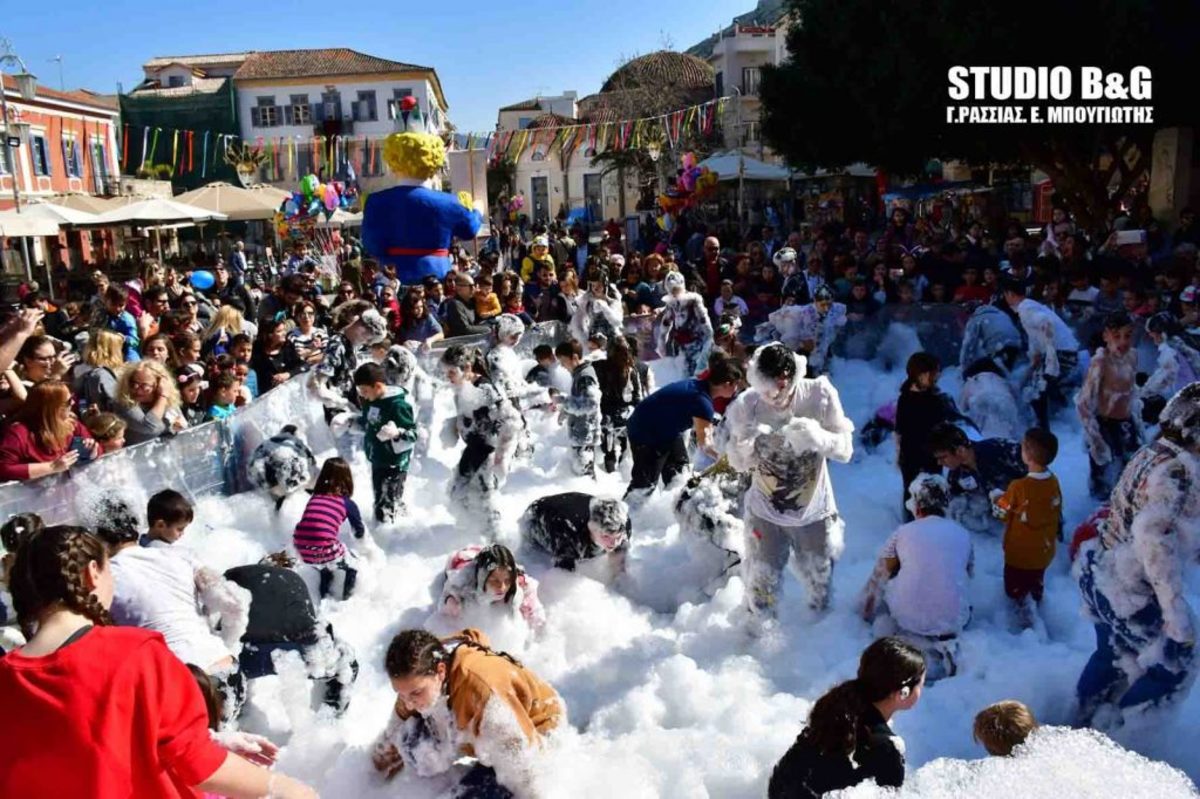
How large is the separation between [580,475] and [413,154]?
3.20 m

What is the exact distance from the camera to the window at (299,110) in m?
51.5

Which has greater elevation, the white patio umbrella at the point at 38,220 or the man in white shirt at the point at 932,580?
the white patio umbrella at the point at 38,220

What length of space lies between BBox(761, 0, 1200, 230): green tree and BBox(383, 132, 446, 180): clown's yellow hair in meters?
6.90

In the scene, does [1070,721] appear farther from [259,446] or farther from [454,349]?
[259,446]

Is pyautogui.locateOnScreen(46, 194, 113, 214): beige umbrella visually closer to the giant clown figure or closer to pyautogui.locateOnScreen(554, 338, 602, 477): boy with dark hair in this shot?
the giant clown figure

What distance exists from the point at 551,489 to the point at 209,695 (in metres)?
4.74

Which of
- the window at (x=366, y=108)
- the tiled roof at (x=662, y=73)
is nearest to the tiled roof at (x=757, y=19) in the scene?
the tiled roof at (x=662, y=73)

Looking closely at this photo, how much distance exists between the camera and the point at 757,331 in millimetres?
10000

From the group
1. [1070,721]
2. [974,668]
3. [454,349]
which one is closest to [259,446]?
[454,349]

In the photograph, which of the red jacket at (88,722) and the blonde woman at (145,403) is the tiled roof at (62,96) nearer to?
the blonde woman at (145,403)

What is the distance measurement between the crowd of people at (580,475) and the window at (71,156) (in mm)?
28137

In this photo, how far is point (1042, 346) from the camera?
24.1ft

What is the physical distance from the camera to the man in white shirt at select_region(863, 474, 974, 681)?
450 cm

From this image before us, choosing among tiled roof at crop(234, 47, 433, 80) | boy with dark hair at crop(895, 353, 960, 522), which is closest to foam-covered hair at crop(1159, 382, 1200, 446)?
boy with dark hair at crop(895, 353, 960, 522)
